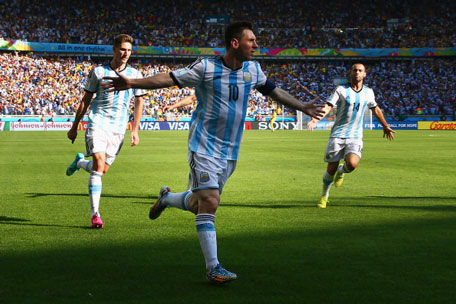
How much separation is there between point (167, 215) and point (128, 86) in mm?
4183

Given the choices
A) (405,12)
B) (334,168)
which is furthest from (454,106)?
(334,168)

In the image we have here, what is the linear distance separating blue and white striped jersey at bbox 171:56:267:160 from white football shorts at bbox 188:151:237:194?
0.17 feet

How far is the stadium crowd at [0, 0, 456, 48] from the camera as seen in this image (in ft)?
209

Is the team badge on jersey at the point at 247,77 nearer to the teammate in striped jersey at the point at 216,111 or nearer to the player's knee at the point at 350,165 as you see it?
the teammate in striped jersey at the point at 216,111

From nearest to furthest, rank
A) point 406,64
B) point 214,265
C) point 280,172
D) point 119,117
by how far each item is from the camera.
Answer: point 214,265, point 119,117, point 280,172, point 406,64

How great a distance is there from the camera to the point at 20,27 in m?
61.2

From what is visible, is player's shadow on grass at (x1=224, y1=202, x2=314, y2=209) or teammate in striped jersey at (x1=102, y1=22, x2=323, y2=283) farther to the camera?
player's shadow on grass at (x1=224, y1=202, x2=314, y2=209)

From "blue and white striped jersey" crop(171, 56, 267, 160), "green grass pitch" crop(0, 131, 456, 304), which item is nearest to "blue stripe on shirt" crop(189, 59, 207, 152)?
"blue and white striped jersey" crop(171, 56, 267, 160)

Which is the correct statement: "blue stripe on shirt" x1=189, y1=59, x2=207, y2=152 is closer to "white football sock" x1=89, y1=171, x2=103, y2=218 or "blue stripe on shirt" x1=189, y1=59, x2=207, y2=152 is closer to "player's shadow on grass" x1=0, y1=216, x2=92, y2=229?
"white football sock" x1=89, y1=171, x2=103, y2=218

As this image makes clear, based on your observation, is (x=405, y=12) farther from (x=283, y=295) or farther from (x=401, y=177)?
(x=283, y=295)

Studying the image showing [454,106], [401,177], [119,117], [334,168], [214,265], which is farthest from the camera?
[454,106]

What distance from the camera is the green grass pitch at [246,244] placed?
4.73m

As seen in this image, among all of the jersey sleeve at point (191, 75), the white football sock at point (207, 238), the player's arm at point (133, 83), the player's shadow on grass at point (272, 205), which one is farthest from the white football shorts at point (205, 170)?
the player's shadow on grass at point (272, 205)

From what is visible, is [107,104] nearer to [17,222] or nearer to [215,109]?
[17,222]
